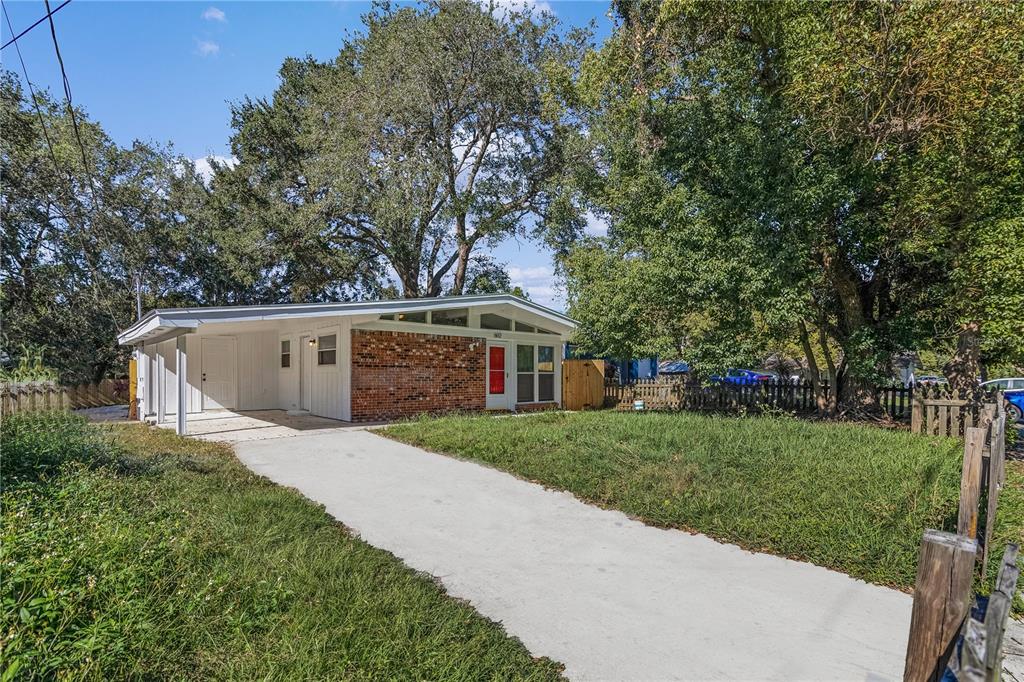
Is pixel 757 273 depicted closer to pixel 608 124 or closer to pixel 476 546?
pixel 608 124

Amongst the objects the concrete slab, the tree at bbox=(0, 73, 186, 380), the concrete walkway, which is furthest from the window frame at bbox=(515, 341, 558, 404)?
the tree at bbox=(0, 73, 186, 380)

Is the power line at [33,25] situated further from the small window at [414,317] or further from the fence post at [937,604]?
the fence post at [937,604]

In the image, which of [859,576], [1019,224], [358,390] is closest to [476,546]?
[859,576]

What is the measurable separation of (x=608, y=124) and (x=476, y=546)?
10.3 m

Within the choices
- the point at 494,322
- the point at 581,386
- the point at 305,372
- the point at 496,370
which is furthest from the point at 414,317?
the point at 581,386

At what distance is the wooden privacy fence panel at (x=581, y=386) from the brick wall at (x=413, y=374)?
11.1ft

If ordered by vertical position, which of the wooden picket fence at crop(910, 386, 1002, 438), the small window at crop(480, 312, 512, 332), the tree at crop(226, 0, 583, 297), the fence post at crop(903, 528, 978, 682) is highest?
the tree at crop(226, 0, 583, 297)

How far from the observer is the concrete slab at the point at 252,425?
400 inches

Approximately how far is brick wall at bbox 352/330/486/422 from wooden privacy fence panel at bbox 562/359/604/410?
339 centimetres

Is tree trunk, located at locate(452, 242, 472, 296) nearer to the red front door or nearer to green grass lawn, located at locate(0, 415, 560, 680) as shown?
the red front door

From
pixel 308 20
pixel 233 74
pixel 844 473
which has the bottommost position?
pixel 844 473

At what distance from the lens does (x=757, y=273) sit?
9.42 metres

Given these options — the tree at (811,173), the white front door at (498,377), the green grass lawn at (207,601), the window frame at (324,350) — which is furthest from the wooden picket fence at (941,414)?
the window frame at (324,350)

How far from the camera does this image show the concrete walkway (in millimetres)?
2949
